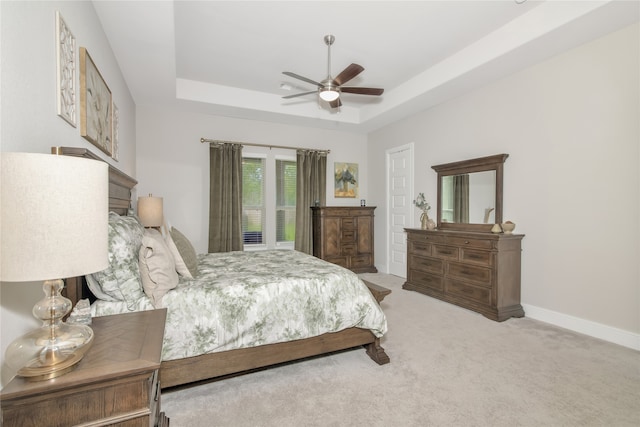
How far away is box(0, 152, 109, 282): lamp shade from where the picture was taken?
752 millimetres

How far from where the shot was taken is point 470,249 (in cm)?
353

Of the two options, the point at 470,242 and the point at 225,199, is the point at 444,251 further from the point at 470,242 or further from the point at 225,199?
the point at 225,199

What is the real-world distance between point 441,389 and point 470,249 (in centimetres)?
200

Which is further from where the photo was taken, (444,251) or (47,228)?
(444,251)

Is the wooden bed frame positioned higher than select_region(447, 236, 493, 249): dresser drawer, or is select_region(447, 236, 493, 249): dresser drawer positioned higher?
select_region(447, 236, 493, 249): dresser drawer

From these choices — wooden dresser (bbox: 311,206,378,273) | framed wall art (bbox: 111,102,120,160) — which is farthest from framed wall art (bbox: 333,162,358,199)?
framed wall art (bbox: 111,102,120,160)

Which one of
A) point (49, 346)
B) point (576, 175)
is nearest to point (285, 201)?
point (576, 175)

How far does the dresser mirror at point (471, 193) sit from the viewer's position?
11.9ft

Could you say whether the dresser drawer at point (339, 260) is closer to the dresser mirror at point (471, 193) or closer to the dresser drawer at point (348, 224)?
the dresser drawer at point (348, 224)

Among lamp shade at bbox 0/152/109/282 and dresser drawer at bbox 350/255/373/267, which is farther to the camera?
dresser drawer at bbox 350/255/373/267

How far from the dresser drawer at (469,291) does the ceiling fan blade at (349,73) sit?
2.71 meters

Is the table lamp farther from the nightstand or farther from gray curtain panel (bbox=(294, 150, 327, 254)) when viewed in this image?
gray curtain panel (bbox=(294, 150, 327, 254))

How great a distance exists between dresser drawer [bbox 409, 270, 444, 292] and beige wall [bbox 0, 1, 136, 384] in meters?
3.89

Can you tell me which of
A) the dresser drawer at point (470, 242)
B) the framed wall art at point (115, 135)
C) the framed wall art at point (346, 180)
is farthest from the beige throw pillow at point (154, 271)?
the framed wall art at point (346, 180)
